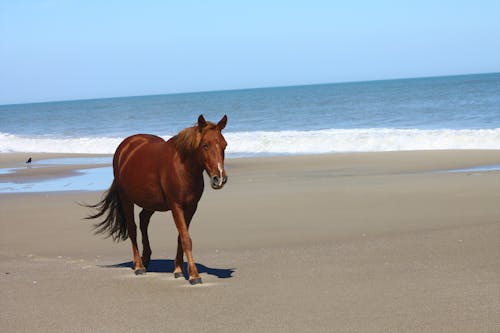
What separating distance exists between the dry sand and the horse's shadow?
0.07ft

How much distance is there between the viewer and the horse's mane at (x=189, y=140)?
653 centimetres

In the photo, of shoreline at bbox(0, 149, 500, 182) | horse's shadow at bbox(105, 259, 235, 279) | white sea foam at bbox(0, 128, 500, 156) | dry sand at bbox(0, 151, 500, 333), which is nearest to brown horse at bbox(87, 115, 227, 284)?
horse's shadow at bbox(105, 259, 235, 279)

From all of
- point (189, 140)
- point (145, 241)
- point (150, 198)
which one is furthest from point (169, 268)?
point (189, 140)

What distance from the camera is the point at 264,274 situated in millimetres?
7113

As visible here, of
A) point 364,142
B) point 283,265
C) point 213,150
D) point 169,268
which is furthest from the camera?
point 364,142

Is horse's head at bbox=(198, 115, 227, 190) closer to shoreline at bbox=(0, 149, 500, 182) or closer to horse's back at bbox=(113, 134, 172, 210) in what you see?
horse's back at bbox=(113, 134, 172, 210)

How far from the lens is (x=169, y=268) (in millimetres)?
7969

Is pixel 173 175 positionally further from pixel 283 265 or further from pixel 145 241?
pixel 283 265

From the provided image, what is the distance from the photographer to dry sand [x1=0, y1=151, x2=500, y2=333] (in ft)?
17.9

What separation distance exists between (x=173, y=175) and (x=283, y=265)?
5.06ft

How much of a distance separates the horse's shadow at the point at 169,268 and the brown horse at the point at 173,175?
206 millimetres

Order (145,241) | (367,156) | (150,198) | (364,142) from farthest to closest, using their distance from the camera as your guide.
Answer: (364,142), (367,156), (145,241), (150,198)

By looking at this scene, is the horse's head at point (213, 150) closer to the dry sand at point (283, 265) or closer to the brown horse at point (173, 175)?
the brown horse at point (173, 175)

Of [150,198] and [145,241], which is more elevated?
[150,198]
